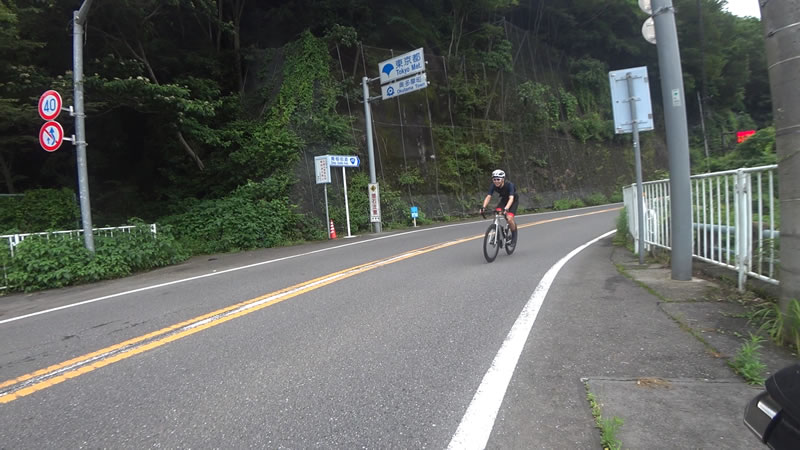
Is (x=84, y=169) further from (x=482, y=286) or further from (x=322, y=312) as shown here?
(x=482, y=286)

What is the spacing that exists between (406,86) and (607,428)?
17039mm

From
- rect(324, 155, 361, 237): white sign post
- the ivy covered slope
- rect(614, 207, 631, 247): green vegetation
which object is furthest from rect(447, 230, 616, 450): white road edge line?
rect(324, 155, 361, 237): white sign post

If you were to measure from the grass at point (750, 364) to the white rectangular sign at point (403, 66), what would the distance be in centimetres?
1585

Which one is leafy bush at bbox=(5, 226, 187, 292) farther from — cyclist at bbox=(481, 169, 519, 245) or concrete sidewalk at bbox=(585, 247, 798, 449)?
concrete sidewalk at bbox=(585, 247, 798, 449)

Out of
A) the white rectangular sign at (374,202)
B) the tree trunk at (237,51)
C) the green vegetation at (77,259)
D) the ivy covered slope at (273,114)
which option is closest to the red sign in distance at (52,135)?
the green vegetation at (77,259)

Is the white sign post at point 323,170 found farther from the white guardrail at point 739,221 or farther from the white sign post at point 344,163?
the white guardrail at point 739,221

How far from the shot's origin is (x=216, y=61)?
1909cm

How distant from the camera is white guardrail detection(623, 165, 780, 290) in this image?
181 inches

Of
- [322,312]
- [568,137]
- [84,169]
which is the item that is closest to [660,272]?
[322,312]

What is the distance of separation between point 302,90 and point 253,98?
240 centimetres

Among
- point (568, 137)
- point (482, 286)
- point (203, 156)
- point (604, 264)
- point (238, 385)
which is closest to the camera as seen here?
point (238, 385)

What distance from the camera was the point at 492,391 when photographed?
A: 3.08m

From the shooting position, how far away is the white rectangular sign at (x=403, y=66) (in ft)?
57.6

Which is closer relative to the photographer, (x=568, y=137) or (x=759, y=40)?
(x=568, y=137)
